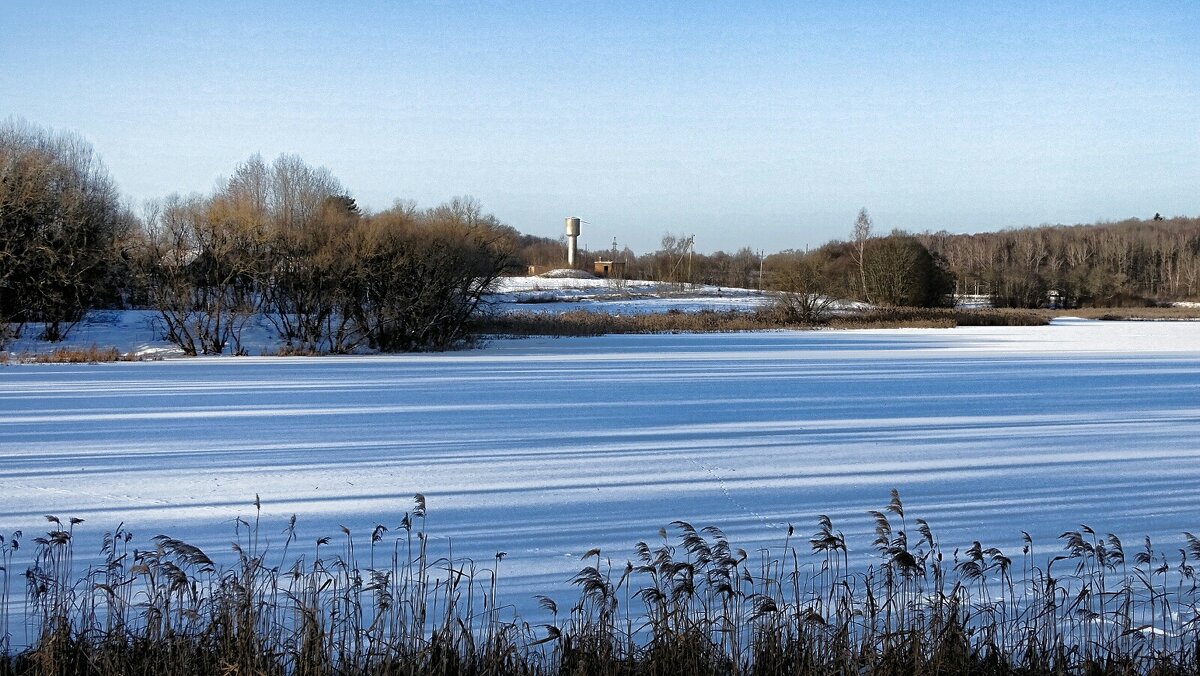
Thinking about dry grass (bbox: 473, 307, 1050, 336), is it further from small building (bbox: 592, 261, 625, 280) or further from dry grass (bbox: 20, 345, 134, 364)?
small building (bbox: 592, 261, 625, 280)

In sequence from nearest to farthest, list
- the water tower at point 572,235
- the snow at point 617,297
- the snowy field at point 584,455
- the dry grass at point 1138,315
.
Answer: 1. the snowy field at point 584,455
2. the snow at point 617,297
3. the dry grass at point 1138,315
4. the water tower at point 572,235

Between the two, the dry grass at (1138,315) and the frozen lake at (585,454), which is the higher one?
the dry grass at (1138,315)

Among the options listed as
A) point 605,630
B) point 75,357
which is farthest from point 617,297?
point 605,630

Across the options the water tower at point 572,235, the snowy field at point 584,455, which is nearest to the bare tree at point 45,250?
the snowy field at point 584,455

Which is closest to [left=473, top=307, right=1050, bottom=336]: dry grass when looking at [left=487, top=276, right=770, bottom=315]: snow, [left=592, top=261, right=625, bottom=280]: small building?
[left=487, top=276, right=770, bottom=315]: snow

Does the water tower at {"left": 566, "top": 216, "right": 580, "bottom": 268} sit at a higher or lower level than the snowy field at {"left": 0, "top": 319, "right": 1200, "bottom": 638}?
higher

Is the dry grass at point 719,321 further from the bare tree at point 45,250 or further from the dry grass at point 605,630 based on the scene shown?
the dry grass at point 605,630

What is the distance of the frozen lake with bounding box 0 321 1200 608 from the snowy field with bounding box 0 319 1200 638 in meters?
0.03

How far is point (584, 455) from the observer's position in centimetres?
806

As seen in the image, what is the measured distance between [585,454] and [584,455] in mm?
48

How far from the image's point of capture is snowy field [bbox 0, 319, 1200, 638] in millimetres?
5691

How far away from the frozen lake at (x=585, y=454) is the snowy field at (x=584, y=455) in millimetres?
33

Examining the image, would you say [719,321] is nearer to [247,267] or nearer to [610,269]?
[247,267]

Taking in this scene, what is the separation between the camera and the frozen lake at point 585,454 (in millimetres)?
5703
